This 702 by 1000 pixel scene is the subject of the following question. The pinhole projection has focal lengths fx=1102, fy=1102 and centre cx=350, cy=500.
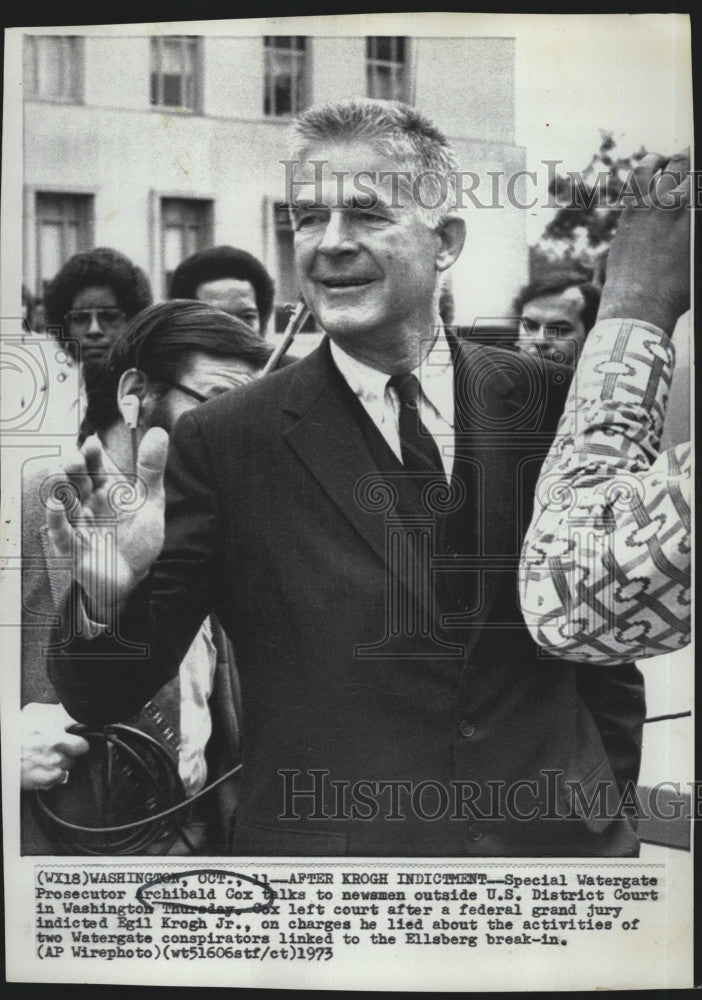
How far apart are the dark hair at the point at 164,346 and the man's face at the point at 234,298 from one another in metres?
0.02

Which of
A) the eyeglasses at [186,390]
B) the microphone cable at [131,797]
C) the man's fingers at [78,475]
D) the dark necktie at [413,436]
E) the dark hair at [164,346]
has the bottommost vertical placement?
the microphone cable at [131,797]

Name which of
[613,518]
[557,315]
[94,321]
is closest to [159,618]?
[94,321]

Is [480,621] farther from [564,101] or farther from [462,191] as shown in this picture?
[564,101]

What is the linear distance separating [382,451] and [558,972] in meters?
1.65

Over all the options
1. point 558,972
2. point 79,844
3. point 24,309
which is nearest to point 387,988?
point 558,972

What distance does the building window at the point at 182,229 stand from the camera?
131 inches

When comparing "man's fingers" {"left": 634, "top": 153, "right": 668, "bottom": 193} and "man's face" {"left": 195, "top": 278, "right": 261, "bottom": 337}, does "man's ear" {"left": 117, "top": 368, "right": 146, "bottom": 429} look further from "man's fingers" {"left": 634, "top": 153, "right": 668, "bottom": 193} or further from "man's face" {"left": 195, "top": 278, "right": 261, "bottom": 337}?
"man's fingers" {"left": 634, "top": 153, "right": 668, "bottom": 193}

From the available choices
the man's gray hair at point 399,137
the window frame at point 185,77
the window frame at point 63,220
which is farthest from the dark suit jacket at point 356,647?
the window frame at point 185,77

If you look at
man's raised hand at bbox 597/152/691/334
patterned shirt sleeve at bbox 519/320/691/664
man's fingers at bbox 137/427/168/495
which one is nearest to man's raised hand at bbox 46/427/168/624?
man's fingers at bbox 137/427/168/495

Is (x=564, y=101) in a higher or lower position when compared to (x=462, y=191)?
higher

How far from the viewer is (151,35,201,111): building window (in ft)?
11.0

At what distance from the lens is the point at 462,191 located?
10.8 feet

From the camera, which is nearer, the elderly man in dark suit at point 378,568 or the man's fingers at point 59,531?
the elderly man in dark suit at point 378,568

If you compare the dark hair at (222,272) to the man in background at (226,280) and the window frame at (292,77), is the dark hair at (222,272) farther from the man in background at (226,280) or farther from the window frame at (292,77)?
the window frame at (292,77)
